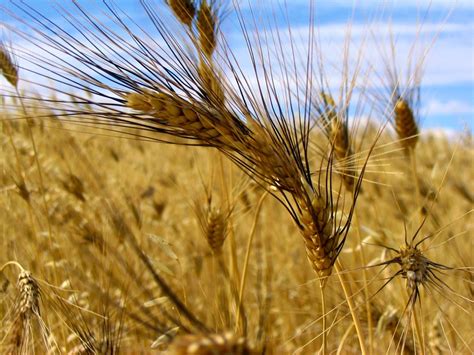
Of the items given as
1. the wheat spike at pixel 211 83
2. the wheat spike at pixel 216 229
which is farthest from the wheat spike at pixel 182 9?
the wheat spike at pixel 216 229

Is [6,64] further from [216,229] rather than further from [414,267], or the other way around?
[414,267]

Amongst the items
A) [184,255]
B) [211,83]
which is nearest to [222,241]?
[211,83]

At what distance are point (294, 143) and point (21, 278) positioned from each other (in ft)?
1.97

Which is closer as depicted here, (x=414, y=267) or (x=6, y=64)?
(x=414, y=267)

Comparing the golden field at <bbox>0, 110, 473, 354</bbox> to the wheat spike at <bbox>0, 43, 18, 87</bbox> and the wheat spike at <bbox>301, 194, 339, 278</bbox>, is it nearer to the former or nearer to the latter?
the wheat spike at <bbox>301, 194, 339, 278</bbox>

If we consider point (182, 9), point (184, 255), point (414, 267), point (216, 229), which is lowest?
point (184, 255)

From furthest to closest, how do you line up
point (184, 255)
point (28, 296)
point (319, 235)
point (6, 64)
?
point (184, 255) < point (6, 64) < point (28, 296) < point (319, 235)

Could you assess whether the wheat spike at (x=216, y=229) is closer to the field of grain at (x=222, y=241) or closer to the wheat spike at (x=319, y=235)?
the field of grain at (x=222, y=241)

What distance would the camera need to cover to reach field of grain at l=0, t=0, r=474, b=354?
3.69 ft

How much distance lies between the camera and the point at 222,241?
176cm

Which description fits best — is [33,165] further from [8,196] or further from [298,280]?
[298,280]

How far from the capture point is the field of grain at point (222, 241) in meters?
1.12

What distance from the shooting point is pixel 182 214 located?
4047 mm

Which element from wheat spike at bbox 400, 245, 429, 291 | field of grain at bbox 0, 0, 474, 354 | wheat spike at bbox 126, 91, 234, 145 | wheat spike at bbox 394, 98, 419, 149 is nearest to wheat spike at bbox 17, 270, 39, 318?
field of grain at bbox 0, 0, 474, 354
